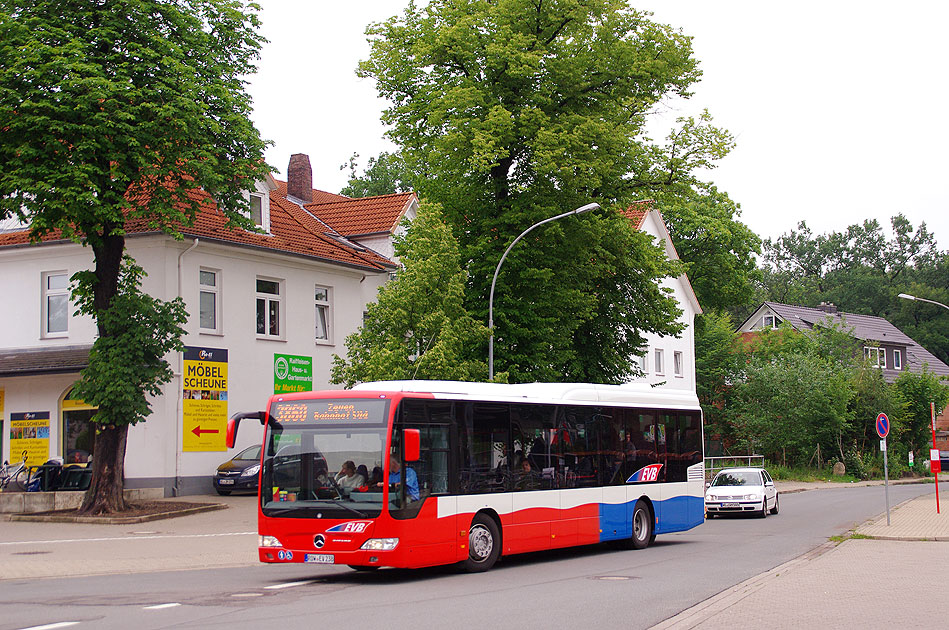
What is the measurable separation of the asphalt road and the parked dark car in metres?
12.5

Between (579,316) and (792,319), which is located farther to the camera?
(792,319)

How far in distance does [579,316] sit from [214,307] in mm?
10912

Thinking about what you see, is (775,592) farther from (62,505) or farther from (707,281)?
(707,281)

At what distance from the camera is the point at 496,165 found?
94.7 feet

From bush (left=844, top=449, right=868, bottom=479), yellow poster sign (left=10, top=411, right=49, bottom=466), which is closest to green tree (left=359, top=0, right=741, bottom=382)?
yellow poster sign (left=10, top=411, right=49, bottom=466)

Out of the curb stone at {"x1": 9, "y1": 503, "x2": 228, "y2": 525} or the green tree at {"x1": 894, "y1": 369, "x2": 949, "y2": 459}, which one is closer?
the curb stone at {"x1": 9, "y1": 503, "x2": 228, "y2": 525}

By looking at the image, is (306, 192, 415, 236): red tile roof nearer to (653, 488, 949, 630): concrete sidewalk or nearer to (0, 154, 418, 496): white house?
(0, 154, 418, 496): white house

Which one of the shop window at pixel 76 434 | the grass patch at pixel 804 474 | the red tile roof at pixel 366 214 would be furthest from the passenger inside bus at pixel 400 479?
the grass patch at pixel 804 474

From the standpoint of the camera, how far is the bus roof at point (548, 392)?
48.4 ft

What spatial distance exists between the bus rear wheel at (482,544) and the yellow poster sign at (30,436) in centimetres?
1990

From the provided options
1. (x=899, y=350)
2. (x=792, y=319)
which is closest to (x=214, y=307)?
(x=792, y=319)

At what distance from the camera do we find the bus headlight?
13.4 metres

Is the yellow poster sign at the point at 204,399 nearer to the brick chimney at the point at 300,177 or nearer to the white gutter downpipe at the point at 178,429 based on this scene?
the white gutter downpipe at the point at 178,429

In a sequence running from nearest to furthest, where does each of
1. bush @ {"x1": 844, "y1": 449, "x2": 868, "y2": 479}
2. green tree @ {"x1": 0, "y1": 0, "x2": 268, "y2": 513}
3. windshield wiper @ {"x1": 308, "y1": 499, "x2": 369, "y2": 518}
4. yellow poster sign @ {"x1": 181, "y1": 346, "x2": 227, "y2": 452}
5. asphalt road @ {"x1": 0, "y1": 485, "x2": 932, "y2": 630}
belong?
asphalt road @ {"x1": 0, "y1": 485, "x2": 932, "y2": 630}
windshield wiper @ {"x1": 308, "y1": 499, "x2": 369, "y2": 518}
green tree @ {"x1": 0, "y1": 0, "x2": 268, "y2": 513}
yellow poster sign @ {"x1": 181, "y1": 346, "x2": 227, "y2": 452}
bush @ {"x1": 844, "y1": 449, "x2": 868, "y2": 479}
